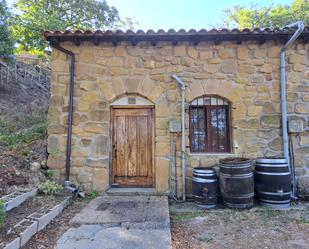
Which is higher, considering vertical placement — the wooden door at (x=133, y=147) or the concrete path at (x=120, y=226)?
the wooden door at (x=133, y=147)

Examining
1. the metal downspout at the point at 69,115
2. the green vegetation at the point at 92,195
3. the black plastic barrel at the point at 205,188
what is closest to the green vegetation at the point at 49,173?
the metal downspout at the point at 69,115

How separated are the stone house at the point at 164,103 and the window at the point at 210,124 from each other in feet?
0.07

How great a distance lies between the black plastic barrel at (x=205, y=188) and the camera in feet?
14.0

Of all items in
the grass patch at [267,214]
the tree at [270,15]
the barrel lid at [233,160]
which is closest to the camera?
the grass patch at [267,214]

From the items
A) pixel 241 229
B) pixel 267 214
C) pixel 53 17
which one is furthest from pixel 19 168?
pixel 53 17

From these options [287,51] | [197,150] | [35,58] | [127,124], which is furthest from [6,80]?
[287,51]

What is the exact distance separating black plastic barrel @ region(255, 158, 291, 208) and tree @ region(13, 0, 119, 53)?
35.4ft

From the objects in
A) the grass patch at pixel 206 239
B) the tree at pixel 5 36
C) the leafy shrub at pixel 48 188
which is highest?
the tree at pixel 5 36

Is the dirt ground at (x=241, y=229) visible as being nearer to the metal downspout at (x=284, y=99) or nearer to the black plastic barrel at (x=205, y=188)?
the black plastic barrel at (x=205, y=188)

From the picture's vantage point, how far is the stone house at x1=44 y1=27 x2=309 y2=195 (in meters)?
4.84

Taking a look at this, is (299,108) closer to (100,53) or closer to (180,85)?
(180,85)

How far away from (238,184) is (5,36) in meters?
8.58

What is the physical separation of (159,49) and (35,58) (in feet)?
38.0

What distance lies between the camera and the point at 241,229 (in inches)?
134
